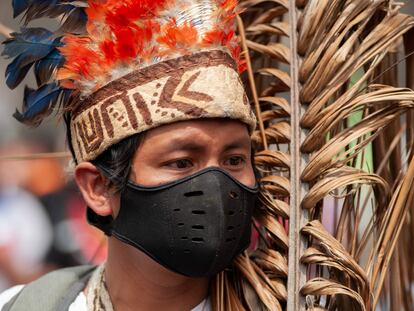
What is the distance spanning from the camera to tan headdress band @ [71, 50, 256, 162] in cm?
217

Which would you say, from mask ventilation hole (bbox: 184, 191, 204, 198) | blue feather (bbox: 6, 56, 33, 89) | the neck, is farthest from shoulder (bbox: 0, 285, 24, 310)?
mask ventilation hole (bbox: 184, 191, 204, 198)

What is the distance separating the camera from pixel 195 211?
2.10 m

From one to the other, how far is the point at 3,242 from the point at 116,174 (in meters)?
2.26

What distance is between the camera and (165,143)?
85.7 inches

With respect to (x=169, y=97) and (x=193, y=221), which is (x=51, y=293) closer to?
(x=193, y=221)

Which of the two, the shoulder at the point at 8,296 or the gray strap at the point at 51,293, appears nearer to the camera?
the gray strap at the point at 51,293

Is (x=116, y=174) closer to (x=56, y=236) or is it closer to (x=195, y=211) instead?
(x=195, y=211)

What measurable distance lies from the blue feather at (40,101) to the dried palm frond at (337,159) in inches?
21.1

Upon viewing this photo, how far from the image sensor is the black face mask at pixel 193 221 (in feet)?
6.89

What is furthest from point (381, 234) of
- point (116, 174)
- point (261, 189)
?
point (116, 174)

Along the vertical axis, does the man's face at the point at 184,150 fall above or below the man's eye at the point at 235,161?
above

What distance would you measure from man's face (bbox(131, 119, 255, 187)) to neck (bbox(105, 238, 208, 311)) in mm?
237

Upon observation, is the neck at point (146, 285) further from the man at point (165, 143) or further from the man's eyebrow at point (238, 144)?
the man's eyebrow at point (238, 144)

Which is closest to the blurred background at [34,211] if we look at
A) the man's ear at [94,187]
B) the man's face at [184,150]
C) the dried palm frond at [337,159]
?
the man's ear at [94,187]
